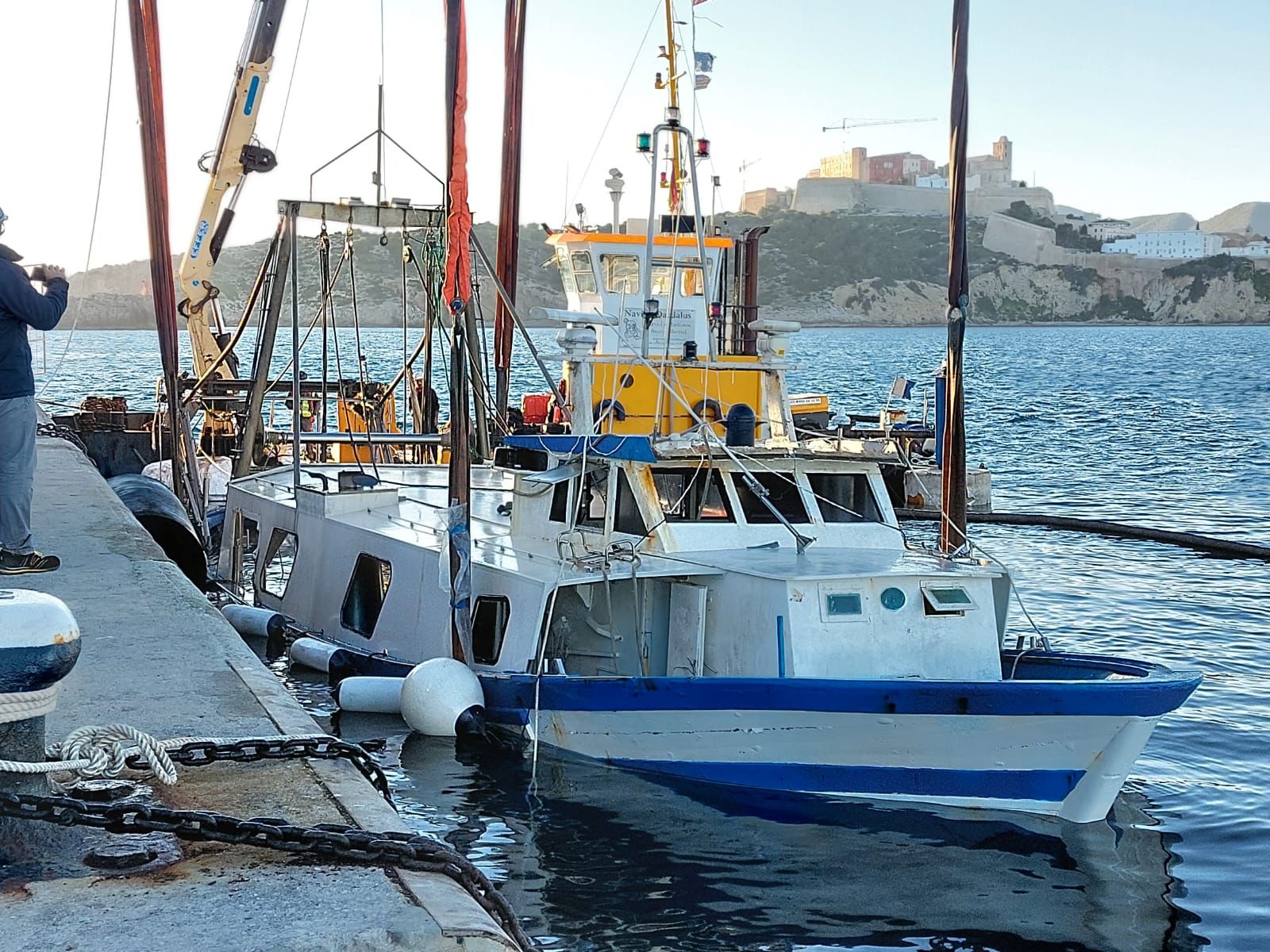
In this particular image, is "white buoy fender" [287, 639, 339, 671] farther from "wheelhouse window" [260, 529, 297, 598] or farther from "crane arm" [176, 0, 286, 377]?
"crane arm" [176, 0, 286, 377]

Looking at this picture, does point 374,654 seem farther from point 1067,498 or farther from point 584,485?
point 1067,498

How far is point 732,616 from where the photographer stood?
10.5 meters

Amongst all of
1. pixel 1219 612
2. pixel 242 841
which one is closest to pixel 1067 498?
pixel 1219 612

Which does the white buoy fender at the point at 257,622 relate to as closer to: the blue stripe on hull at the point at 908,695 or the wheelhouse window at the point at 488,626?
the wheelhouse window at the point at 488,626

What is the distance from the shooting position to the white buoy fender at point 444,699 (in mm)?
11234

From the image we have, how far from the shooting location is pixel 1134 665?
Answer: 10.2 meters

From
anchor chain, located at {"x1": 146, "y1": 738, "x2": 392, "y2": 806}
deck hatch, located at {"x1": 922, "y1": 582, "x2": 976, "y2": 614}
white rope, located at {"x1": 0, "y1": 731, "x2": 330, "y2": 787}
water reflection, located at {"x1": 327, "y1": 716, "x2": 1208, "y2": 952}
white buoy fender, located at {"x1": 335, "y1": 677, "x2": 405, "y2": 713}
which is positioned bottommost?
water reflection, located at {"x1": 327, "y1": 716, "x2": 1208, "y2": 952}

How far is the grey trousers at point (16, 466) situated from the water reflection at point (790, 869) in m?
3.40

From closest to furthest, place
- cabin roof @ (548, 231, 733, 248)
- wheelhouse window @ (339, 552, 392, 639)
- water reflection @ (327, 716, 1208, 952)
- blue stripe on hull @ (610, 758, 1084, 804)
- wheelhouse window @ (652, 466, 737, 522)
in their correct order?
water reflection @ (327, 716, 1208, 952)
blue stripe on hull @ (610, 758, 1084, 804)
wheelhouse window @ (652, 466, 737, 522)
wheelhouse window @ (339, 552, 392, 639)
cabin roof @ (548, 231, 733, 248)

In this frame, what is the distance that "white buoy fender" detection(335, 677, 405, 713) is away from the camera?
12.2 m

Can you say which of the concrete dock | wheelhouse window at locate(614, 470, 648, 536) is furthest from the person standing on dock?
wheelhouse window at locate(614, 470, 648, 536)

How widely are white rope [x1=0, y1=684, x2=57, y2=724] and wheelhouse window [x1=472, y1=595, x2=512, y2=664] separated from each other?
759cm

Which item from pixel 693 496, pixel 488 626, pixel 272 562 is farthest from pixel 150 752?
pixel 272 562

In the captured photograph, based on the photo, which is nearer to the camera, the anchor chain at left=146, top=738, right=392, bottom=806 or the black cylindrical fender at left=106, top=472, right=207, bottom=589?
the anchor chain at left=146, top=738, right=392, bottom=806
